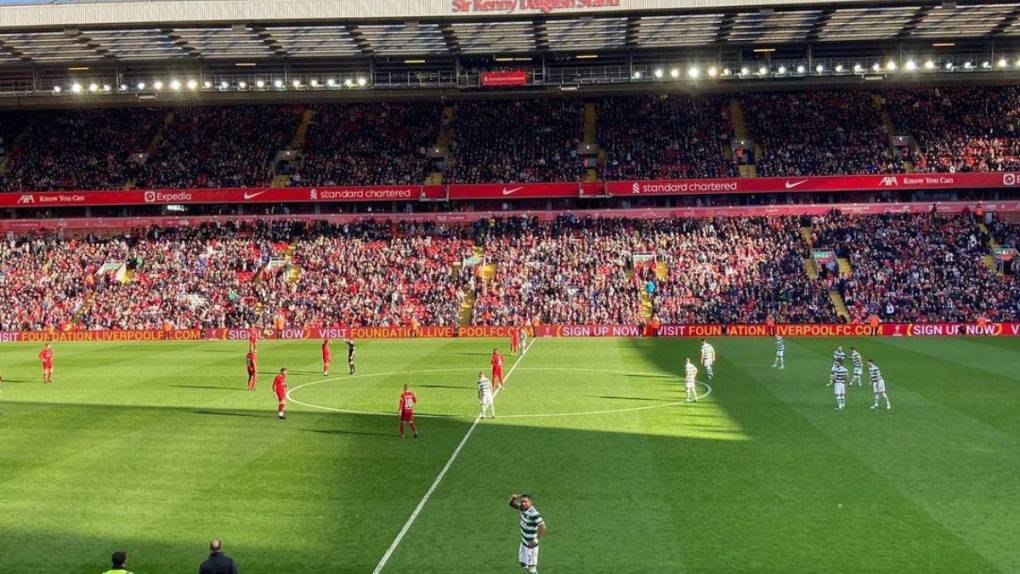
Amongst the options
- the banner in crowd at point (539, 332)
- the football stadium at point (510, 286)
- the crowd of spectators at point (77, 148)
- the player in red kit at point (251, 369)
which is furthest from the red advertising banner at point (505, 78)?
the player in red kit at point (251, 369)

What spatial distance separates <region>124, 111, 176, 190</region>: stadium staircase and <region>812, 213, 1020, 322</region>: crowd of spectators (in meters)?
52.9

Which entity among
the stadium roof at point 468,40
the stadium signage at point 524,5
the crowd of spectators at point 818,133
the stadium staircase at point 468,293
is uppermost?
the stadium signage at point 524,5

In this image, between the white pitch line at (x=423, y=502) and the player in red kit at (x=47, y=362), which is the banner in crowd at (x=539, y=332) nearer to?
the player in red kit at (x=47, y=362)

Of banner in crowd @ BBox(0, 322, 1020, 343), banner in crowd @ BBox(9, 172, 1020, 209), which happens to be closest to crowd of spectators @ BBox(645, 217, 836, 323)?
banner in crowd @ BBox(0, 322, 1020, 343)

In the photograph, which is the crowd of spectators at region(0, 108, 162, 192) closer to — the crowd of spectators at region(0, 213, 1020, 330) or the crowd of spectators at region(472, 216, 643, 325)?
the crowd of spectators at region(0, 213, 1020, 330)

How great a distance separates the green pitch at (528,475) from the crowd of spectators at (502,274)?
75.3ft

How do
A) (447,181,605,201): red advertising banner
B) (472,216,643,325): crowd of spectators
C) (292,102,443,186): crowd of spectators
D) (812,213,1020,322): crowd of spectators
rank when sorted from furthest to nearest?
1. (292,102,443,186): crowd of spectators
2. (447,181,605,201): red advertising banner
3. (472,216,643,325): crowd of spectators
4. (812,213,1020,322): crowd of spectators

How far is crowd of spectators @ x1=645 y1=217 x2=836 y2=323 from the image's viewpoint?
63.1 m

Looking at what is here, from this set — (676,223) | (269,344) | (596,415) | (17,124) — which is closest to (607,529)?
(596,415)

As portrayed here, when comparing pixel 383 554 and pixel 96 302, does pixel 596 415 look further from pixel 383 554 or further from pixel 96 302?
pixel 96 302

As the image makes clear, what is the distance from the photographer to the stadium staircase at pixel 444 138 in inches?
3172

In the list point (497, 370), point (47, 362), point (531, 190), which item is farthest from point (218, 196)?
point (497, 370)

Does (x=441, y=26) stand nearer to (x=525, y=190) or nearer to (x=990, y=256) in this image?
(x=525, y=190)

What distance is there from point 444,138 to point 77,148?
30657 millimetres
